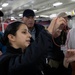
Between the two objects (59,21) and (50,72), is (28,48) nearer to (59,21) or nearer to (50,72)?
(59,21)

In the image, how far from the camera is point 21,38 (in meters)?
1.19

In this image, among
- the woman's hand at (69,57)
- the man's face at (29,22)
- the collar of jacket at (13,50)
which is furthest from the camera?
the man's face at (29,22)

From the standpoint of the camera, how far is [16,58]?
111 cm

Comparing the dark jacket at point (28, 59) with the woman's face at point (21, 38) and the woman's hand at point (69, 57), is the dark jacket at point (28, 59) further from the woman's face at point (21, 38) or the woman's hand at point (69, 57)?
the woman's hand at point (69, 57)

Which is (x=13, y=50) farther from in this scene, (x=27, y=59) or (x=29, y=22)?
(x=29, y=22)

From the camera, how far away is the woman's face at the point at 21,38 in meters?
1.19

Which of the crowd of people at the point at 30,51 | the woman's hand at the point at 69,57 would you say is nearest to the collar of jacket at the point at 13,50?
the crowd of people at the point at 30,51

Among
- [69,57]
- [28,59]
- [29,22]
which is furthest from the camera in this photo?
[29,22]

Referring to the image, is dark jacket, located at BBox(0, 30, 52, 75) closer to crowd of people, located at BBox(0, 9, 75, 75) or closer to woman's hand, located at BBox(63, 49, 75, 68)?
crowd of people, located at BBox(0, 9, 75, 75)

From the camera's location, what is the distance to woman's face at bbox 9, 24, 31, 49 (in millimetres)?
1191

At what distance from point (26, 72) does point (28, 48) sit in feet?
0.48

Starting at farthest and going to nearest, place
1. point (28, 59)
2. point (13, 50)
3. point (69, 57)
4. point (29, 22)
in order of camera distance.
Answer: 1. point (29, 22)
2. point (69, 57)
3. point (13, 50)
4. point (28, 59)

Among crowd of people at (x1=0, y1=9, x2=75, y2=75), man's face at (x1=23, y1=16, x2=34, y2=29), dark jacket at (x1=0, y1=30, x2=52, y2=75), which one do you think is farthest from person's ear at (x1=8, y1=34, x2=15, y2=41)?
man's face at (x1=23, y1=16, x2=34, y2=29)

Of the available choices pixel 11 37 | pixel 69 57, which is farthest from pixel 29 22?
pixel 11 37
